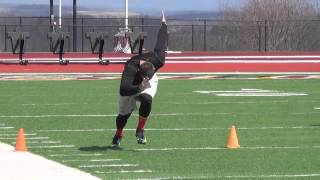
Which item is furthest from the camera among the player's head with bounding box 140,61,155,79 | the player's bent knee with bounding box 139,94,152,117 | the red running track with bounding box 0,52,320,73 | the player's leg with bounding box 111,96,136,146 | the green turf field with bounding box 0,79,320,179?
the red running track with bounding box 0,52,320,73

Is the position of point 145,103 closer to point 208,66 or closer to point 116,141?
point 116,141

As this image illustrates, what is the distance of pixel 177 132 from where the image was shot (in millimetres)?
16031

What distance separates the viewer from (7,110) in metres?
20.1

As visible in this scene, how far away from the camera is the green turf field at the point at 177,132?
470 inches

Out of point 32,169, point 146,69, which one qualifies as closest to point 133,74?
point 146,69

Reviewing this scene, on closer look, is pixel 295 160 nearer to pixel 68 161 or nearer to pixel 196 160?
pixel 196 160

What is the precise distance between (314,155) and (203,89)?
1397cm

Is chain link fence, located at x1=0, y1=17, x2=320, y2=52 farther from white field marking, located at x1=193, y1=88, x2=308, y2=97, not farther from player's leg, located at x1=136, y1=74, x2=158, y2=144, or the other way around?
player's leg, located at x1=136, y1=74, x2=158, y2=144

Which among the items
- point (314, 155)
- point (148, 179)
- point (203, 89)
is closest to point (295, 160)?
point (314, 155)

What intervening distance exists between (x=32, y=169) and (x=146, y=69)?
7.82 feet

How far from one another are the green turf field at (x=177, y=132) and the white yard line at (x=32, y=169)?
0.85 ft

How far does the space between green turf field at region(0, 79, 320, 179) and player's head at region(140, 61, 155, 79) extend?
1.03 m

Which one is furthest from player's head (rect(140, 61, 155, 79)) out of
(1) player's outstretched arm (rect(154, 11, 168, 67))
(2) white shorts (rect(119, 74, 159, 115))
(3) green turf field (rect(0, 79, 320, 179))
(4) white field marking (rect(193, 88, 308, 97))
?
(4) white field marking (rect(193, 88, 308, 97))

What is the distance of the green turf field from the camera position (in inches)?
470
